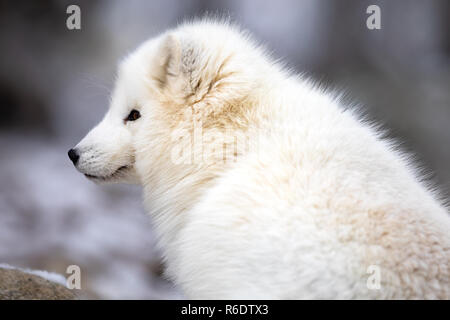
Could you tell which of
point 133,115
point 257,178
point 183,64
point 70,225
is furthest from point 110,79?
point 257,178

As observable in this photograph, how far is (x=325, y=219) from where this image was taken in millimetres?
1472

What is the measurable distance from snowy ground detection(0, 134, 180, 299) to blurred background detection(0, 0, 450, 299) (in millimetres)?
15

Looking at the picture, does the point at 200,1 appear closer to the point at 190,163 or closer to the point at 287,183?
the point at 190,163

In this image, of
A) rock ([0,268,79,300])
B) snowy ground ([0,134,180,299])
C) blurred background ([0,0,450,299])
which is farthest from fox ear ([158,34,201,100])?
blurred background ([0,0,450,299])

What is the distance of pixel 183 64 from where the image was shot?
202 centimetres

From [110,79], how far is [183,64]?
248 cm

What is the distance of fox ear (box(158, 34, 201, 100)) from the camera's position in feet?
6.60

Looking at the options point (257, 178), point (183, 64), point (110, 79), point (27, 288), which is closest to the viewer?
point (257, 178)

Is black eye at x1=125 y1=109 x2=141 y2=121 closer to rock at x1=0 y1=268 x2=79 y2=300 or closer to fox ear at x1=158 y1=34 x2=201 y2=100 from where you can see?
fox ear at x1=158 y1=34 x2=201 y2=100

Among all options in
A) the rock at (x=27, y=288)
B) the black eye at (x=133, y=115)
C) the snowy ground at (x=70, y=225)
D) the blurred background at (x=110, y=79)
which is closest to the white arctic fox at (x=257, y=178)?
the black eye at (x=133, y=115)

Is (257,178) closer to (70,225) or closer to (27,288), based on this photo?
(27,288)

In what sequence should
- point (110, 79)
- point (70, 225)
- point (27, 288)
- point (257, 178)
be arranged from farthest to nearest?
point (70, 225) → point (110, 79) → point (27, 288) → point (257, 178)

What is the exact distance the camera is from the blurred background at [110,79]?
4336mm

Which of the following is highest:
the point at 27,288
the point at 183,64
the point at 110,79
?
the point at 110,79
